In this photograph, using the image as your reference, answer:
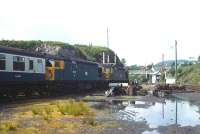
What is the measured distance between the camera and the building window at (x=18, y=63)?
101 feet

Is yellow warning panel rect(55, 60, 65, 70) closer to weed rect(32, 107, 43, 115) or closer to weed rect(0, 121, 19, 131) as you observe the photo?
weed rect(32, 107, 43, 115)

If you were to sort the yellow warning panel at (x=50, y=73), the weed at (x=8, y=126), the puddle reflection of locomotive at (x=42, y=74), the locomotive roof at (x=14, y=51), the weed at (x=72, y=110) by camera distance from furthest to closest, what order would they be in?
1. the yellow warning panel at (x=50, y=73)
2. the puddle reflection of locomotive at (x=42, y=74)
3. the locomotive roof at (x=14, y=51)
4. the weed at (x=72, y=110)
5. the weed at (x=8, y=126)

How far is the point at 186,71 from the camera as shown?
104 metres

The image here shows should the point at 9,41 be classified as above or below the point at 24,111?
above

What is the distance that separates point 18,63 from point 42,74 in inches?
197

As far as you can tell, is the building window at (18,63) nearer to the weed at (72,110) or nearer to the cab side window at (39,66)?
the cab side window at (39,66)

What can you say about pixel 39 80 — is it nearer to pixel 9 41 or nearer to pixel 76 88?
pixel 76 88

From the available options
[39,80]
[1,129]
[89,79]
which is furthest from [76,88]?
[1,129]

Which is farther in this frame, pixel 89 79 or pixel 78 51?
pixel 78 51

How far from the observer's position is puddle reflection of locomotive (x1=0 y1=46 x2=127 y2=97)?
29.9 metres

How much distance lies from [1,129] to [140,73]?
126 meters

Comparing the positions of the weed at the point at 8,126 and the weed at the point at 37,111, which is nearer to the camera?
the weed at the point at 8,126

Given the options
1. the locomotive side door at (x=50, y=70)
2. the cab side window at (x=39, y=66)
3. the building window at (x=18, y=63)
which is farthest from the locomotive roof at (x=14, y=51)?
the locomotive side door at (x=50, y=70)

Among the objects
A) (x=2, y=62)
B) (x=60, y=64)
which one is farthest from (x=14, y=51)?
(x=60, y=64)
